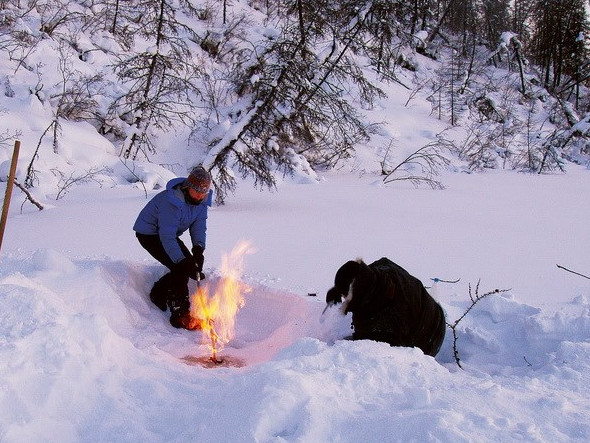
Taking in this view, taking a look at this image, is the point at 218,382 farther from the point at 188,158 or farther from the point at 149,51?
the point at 188,158

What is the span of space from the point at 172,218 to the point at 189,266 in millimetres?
465

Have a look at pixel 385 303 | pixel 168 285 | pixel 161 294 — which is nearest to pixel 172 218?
pixel 168 285

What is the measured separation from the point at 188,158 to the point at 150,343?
9260mm

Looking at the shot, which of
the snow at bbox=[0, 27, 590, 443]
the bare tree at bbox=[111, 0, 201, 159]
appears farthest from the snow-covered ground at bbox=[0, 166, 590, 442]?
the bare tree at bbox=[111, 0, 201, 159]

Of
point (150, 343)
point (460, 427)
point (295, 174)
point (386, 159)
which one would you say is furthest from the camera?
point (386, 159)

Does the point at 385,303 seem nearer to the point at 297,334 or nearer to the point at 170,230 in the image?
the point at 297,334

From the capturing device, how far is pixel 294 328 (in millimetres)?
4688

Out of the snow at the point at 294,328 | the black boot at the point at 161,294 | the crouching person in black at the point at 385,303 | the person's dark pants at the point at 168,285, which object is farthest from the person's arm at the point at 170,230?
the crouching person in black at the point at 385,303

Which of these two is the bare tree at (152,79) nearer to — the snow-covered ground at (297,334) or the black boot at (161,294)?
the snow-covered ground at (297,334)

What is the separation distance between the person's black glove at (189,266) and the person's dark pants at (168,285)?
5.3 inches

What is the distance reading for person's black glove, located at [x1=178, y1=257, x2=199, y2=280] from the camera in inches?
180

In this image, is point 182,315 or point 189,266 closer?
point 189,266

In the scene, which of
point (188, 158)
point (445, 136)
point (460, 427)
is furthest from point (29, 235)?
point (445, 136)

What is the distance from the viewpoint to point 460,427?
212cm
